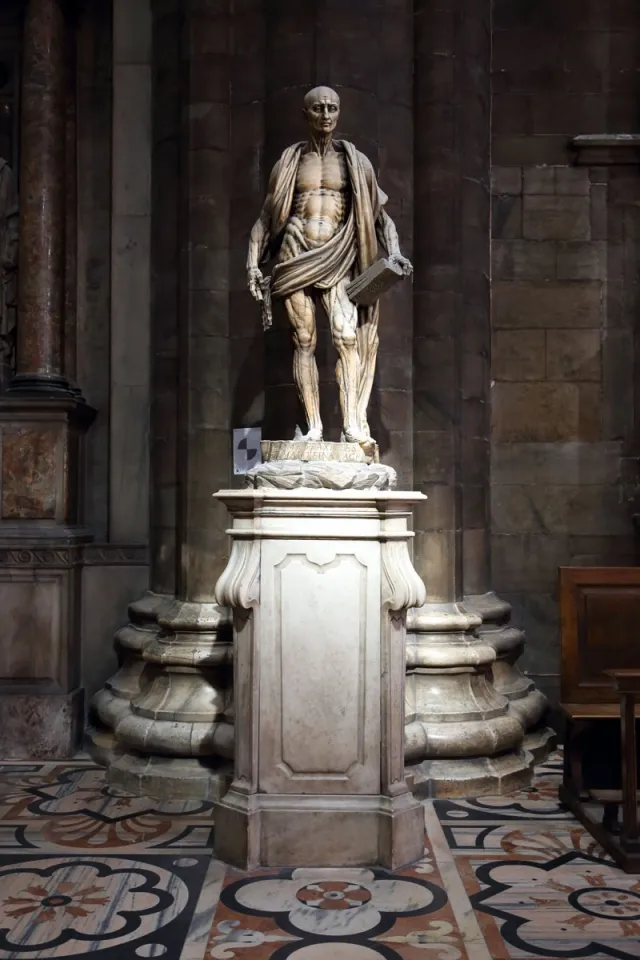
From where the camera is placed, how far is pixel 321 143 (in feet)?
13.6

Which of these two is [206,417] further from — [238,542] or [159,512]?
[238,542]

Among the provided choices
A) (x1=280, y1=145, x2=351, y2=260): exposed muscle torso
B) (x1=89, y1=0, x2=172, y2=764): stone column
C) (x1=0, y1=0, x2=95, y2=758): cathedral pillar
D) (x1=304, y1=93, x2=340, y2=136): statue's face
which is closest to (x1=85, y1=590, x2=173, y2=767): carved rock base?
(x1=89, y1=0, x2=172, y2=764): stone column

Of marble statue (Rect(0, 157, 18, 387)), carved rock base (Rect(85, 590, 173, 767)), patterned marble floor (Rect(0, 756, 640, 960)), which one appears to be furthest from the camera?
marble statue (Rect(0, 157, 18, 387))

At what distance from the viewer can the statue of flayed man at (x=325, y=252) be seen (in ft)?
13.4

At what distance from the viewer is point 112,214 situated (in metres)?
5.59

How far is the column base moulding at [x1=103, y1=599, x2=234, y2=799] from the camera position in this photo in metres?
4.50

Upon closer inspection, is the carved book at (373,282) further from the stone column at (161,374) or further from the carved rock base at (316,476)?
the stone column at (161,374)

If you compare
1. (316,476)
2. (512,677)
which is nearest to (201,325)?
(316,476)

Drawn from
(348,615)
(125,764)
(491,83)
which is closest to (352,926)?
(348,615)

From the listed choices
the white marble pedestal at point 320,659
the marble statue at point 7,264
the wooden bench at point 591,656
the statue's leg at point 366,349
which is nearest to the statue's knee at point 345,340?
the statue's leg at point 366,349

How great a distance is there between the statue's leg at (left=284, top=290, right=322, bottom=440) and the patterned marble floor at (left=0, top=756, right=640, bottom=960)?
191 cm

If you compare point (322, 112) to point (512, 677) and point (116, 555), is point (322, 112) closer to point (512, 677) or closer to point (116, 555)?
point (116, 555)

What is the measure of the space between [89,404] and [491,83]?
3262mm

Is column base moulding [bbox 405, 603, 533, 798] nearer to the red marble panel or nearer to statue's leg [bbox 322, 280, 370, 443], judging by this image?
statue's leg [bbox 322, 280, 370, 443]
